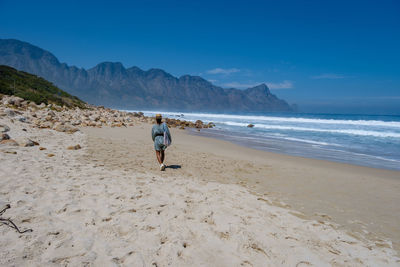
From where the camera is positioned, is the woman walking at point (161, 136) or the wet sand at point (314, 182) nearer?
the wet sand at point (314, 182)

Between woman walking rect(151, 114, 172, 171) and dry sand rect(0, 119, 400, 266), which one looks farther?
woman walking rect(151, 114, 172, 171)

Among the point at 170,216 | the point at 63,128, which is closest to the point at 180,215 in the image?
the point at 170,216

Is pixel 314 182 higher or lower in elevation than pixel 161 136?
lower

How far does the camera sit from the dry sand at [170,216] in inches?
101

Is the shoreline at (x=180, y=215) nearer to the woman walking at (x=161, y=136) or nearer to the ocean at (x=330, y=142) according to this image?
the woman walking at (x=161, y=136)

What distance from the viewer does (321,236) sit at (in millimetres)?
3445

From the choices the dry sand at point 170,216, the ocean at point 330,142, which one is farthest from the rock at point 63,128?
the ocean at point 330,142

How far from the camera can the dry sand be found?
101 inches

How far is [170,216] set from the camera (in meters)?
3.50

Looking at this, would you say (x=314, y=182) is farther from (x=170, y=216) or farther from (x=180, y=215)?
(x=170, y=216)

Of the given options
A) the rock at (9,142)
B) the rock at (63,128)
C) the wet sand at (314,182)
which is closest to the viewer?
the wet sand at (314,182)

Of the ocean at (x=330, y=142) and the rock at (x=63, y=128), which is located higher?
the rock at (x=63, y=128)

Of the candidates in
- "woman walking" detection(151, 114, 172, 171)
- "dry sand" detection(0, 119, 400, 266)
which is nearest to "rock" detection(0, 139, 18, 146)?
"dry sand" detection(0, 119, 400, 266)

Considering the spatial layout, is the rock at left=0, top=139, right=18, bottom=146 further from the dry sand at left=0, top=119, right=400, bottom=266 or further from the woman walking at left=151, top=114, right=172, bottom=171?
the woman walking at left=151, top=114, right=172, bottom=171
